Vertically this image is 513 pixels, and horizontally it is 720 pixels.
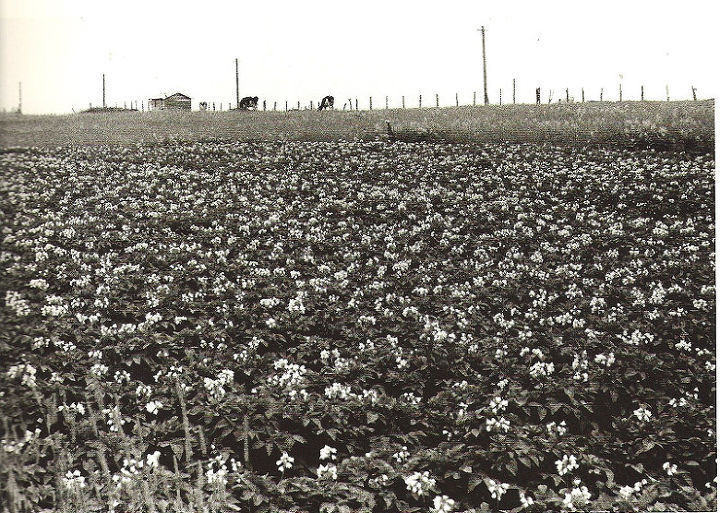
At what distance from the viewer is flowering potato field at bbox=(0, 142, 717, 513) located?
3443 mm

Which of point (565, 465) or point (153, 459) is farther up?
point (153, 459)

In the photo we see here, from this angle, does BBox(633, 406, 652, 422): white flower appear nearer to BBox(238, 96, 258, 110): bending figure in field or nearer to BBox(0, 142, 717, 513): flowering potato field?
BBox(0, 142, 717, 513): flowering potato field

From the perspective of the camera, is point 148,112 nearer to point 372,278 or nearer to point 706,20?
point 372,278

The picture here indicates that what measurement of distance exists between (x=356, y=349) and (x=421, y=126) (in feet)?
25.9

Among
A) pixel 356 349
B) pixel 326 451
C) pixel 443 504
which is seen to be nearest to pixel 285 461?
pixel 326 451

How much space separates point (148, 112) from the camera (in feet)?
21.4

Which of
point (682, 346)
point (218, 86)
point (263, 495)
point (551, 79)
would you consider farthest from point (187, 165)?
point (682, 346)

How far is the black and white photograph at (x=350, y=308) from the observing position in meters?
3.48

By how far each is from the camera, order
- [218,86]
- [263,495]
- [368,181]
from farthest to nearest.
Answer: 1. [368,181]
2. [218,86]
3. [263,495]

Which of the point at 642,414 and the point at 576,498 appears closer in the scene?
the point at 576,498

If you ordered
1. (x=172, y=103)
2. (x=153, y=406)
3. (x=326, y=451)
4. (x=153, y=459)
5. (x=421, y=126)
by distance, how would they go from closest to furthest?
1. (x=153, y=459)
2. (x=326, y=451)
3. (x=153, y=406)
4. (x=172, y=103)
5. (x=421, y=126)

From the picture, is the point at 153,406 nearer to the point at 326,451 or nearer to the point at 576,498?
the point at 326,451

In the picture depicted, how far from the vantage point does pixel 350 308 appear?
5.46m

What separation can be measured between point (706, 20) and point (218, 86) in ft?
13.0
